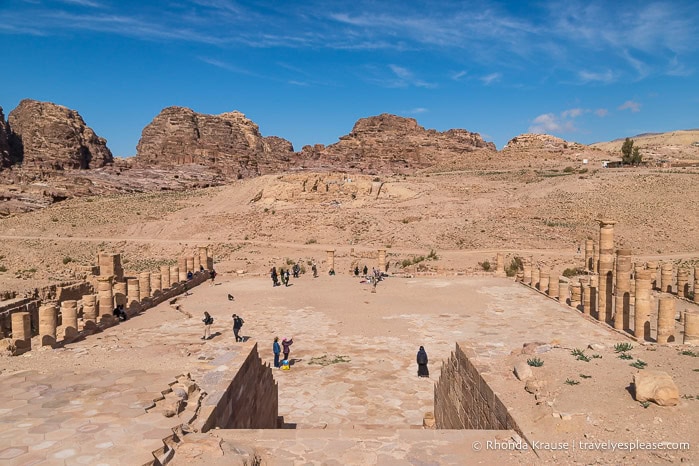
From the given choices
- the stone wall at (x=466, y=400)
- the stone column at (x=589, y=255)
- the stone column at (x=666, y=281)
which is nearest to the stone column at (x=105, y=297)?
the stone wall at (x=466, y=400)

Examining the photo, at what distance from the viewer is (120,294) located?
1781 cm

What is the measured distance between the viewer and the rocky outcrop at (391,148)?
88163 mm

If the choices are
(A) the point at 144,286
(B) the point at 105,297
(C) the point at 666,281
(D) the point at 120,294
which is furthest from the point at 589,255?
(B) the point at 105,297

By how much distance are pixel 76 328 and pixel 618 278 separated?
16.0 meters

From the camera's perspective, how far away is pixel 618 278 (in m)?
15.3

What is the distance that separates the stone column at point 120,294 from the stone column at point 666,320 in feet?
55.3

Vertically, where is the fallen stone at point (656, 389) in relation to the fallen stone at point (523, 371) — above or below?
above

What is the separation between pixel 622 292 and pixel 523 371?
9.27 meters

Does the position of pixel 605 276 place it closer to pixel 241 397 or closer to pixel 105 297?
pixel 241 397

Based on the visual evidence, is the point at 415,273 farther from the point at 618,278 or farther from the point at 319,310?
the point at 618,278

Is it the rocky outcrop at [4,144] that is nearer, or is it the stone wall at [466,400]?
the stone wall at [466,400]

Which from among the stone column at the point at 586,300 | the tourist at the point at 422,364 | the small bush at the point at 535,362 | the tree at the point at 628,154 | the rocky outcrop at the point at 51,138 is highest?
the rocky outcrop at the point at 51,138

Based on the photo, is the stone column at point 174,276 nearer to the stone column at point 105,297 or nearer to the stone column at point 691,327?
the stone column at point 105,297

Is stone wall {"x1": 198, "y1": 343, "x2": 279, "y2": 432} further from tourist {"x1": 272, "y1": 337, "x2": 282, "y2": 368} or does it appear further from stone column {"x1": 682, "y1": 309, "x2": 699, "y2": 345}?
stone column {"x1": 682, "y1": 309, "x2": 699, "y2": 345}
